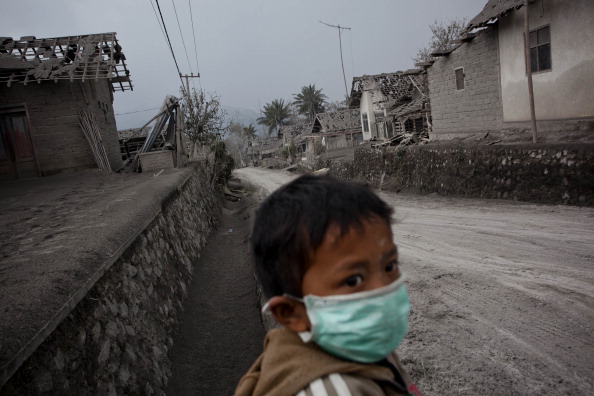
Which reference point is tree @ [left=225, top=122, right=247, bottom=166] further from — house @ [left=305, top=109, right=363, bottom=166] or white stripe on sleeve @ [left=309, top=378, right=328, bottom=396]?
white stripe on sleeve @ [left=309, top=378, right=328, bottom=396]

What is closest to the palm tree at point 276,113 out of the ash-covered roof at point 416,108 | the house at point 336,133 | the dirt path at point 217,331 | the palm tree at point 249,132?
the palm tree at point 249,132

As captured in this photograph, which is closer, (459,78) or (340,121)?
(459,78)

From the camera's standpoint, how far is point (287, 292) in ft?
4.31

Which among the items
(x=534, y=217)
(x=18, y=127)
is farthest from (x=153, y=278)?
(x=18, y=127)

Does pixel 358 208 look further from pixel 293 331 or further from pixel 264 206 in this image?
pixel 293 331

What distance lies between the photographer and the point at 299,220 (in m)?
1.25

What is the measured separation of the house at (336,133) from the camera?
3990cm

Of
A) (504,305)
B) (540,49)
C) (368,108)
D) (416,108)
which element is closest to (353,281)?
(504,305)

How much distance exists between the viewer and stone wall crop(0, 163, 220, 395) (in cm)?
286

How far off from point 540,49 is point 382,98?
20.9 meters

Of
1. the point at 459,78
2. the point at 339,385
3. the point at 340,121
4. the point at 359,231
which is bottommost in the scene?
the point at 339,385

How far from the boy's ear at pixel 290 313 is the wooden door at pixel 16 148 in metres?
14.5

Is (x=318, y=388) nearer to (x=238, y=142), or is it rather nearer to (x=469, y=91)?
(x=469, y=91)

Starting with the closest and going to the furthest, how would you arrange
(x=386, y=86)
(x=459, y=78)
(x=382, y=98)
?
(x=459, y=78), (x=382, y=98), (x=386, y=86)
